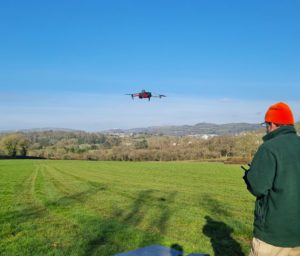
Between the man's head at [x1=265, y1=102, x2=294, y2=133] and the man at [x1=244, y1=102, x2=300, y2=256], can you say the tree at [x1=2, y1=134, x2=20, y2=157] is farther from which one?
the man at [x1=244, y1=102, x2=300, y2=256]

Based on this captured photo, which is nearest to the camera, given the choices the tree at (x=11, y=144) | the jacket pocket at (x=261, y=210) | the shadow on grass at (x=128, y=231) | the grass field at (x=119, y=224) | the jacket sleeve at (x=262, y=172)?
the jacket sleeve at (x=262, y=172)

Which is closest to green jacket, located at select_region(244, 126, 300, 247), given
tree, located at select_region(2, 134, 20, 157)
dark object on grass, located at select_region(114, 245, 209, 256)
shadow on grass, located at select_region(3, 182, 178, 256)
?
dark object on grass, located at select_region(114, 245, 209, 256)

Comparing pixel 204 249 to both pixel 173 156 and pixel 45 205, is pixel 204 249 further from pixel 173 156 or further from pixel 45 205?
pixel 173 156

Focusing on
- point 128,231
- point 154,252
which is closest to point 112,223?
point 128,231

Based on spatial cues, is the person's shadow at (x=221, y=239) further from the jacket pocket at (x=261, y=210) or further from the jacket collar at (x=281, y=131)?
the jacket collar at (x=281, y=131)

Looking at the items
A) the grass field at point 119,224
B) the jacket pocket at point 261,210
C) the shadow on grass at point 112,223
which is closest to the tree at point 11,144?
the grass field at point 119,224

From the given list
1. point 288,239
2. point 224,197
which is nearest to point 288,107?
point 288,239

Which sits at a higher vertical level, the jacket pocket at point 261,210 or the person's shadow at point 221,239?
the jacket pocket at point 261,210
